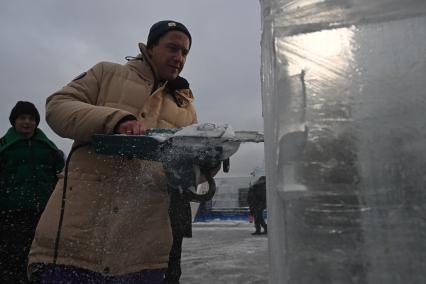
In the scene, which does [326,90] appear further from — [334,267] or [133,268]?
[133,268]

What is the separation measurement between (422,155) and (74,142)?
1.26 m

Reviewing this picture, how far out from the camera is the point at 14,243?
7.87 feet

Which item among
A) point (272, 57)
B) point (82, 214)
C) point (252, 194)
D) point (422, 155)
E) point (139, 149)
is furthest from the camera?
point (252, 194)

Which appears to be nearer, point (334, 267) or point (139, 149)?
point (334, 267)

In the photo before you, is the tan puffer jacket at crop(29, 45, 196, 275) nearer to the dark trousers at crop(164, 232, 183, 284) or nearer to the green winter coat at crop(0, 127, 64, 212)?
the dark trousers at crop(164, 232, 183, 284)

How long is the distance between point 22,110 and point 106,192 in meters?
1.52

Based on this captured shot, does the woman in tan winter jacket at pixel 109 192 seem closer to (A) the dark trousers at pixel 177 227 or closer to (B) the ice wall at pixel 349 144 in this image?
(A) the dark trousers at pixel 177 227

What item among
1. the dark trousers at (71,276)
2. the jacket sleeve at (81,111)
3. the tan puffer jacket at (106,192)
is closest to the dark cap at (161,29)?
the tan puffer jacket at (106,192)

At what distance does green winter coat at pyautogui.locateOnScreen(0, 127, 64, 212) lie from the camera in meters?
2.41

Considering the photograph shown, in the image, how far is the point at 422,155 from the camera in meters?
0.55

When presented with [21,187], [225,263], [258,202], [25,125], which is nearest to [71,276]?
[21,187]

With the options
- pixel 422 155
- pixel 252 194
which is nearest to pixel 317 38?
pixel 422 155

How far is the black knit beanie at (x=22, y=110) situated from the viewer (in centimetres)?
258

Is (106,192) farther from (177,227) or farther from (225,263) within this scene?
(225,263)
